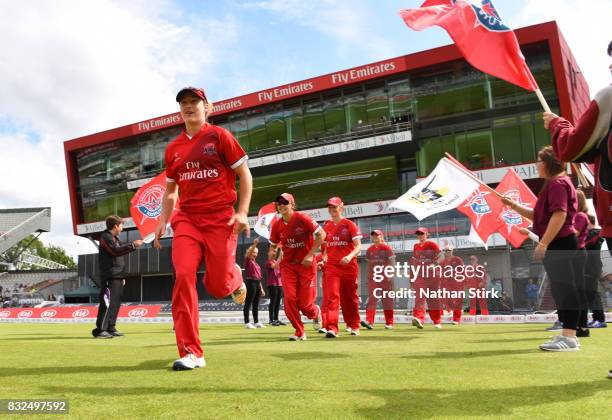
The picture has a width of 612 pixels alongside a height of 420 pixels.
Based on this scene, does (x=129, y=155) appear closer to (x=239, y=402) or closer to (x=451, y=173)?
(x=451, y=173)

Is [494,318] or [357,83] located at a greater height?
[357,83]

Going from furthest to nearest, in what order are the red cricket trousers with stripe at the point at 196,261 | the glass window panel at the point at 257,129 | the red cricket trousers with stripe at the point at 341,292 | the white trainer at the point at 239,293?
the glass window panel at the point at 257,129 < the red cricket trousers with stripe at the point at 341,292 < the white trainer at the point at 239,293 < the red cricket trousers with stripe at the point at 196,261

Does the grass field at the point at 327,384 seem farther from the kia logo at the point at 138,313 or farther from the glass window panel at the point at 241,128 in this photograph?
the glass window panel at the point at 241,128

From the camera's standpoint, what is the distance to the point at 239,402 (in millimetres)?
3020

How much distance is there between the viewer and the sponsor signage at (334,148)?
1523 inches

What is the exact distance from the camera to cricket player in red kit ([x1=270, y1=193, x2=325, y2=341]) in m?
8.11

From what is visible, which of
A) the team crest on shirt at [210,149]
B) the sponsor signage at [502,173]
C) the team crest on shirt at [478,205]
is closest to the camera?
the team crest on shirt at [210,149]

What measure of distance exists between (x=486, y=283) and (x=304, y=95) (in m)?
29.3

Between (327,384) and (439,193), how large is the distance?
10.4m

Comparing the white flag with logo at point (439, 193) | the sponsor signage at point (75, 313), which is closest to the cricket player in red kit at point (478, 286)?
the white flag with logo at point (439, 193)

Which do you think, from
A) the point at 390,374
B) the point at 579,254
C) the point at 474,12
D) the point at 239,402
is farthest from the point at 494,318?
the point at 239,402

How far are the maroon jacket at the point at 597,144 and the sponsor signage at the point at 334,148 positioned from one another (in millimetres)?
35042

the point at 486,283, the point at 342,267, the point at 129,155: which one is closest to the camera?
the point at 342,267
